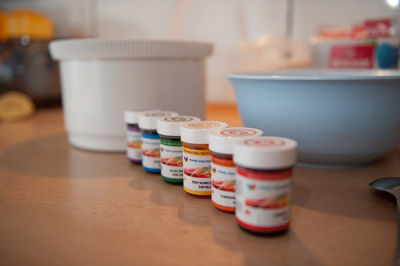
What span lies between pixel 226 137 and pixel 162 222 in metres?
0.13

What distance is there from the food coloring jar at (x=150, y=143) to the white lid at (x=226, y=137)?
15 centimetres

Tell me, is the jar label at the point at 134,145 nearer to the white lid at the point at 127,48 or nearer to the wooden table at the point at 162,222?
the wooden table at the point at 162,222

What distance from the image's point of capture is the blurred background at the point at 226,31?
0.98 metres

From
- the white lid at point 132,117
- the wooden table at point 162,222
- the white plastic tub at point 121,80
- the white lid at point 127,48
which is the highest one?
the white lid at point 127,48

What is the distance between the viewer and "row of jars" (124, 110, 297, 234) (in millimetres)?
350

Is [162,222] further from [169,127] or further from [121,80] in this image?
[121,80]

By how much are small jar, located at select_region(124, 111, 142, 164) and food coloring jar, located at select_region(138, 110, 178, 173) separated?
4 centimetres

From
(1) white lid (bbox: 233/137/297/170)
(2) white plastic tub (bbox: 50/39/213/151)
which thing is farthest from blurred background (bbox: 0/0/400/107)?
(1) white lid (bbox: 233/137/297/170)

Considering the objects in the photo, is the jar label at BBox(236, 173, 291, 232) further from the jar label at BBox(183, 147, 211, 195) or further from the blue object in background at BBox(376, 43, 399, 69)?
the blue object in background at BBox(376, 43, 399, 69)

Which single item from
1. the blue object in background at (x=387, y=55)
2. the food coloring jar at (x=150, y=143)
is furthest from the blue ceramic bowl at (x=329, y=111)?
the blue object in background at (x=387, y=55)

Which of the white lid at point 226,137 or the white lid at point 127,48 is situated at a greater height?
the white lid at point 127,48

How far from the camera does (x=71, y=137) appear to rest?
2.73ft

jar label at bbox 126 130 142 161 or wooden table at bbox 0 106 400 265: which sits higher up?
jar label at bbox 126 130 142 161

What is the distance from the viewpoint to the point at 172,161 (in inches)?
20.6
